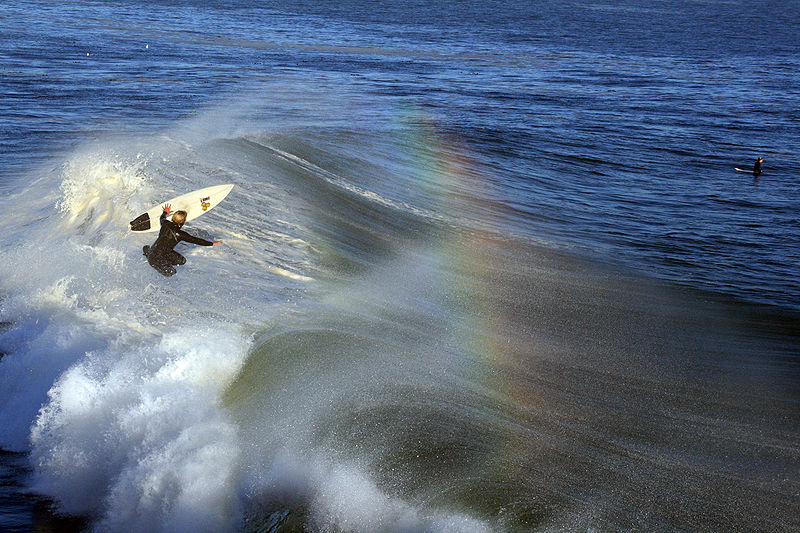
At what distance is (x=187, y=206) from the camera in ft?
46.6

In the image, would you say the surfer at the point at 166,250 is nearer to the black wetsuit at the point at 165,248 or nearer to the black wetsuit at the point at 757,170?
the black wetsuit at the point at 165,248

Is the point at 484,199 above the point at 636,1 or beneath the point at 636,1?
beneath

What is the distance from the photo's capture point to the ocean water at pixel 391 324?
870 cm

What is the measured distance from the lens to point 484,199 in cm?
2084

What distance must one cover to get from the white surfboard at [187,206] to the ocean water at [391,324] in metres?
0.80

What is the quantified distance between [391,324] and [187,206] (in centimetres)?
493

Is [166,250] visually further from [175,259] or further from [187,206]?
[187,206]

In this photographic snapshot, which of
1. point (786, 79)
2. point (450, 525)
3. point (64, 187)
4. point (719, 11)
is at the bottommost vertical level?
point (450, 525)

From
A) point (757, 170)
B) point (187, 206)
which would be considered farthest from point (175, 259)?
point (757, 170)

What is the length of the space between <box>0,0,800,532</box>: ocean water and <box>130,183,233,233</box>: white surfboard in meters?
0.80

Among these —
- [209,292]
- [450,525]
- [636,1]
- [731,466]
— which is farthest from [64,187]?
[636,1]

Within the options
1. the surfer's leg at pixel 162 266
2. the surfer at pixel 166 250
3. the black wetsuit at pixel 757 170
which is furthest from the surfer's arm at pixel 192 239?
the black wetsuit at pixel 757 170

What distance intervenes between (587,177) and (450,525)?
701 inches

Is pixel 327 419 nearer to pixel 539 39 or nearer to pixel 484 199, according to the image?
pixel 484 199
